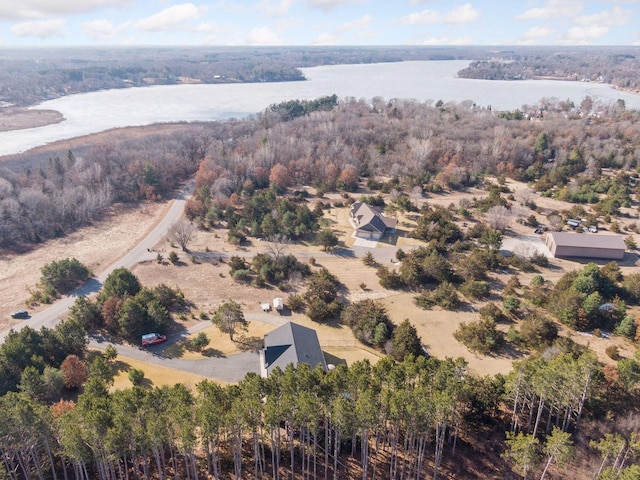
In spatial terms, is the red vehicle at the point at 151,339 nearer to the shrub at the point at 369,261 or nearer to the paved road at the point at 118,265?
the paved road at the point at 118,265

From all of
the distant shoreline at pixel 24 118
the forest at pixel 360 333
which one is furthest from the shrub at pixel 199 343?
the distant shoreline at pixel 24 118

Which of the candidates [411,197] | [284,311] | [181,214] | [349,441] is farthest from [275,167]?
[349,441]

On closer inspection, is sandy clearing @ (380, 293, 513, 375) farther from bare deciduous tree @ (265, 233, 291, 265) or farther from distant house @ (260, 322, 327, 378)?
bare deciduous tree @ (265, 233, 291, 265)

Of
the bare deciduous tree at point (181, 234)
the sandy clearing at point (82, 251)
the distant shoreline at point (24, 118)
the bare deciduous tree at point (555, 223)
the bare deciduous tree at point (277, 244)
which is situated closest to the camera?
the sandy clearing at point (82, 251)

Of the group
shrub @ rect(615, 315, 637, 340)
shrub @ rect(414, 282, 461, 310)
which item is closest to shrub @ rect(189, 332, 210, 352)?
shrub @ rect(414, 282, 461, 310)

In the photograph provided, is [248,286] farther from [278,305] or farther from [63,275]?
[63,275]

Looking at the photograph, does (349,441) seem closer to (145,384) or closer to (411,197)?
(145,384)

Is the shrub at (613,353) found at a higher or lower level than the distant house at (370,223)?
lower
